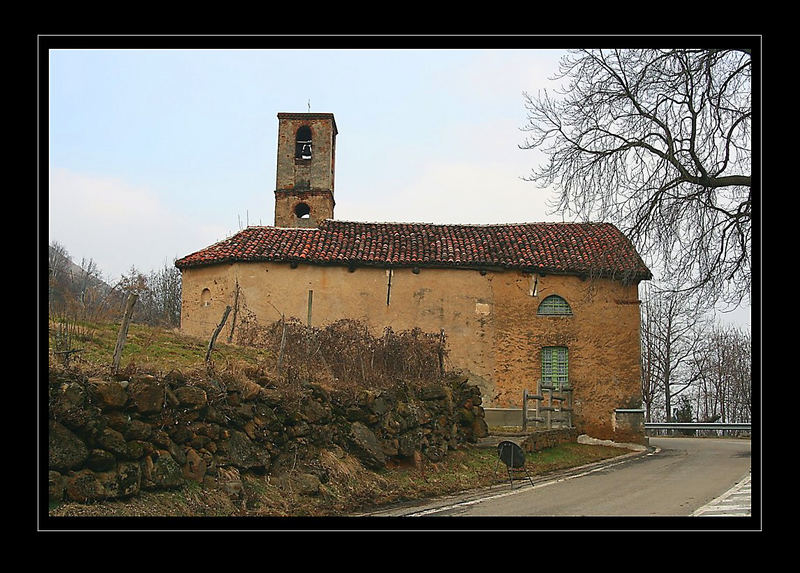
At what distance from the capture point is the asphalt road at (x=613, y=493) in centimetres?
1191

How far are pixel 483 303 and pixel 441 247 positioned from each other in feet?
8.31

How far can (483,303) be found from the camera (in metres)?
24.6

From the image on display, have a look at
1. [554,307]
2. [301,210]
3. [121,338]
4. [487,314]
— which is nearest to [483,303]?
[487,314]

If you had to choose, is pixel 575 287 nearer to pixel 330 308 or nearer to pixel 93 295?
pixel 330 308

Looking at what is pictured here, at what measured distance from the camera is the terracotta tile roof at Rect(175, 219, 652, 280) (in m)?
24.4

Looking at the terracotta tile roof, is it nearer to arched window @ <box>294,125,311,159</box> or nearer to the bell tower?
the bell tower

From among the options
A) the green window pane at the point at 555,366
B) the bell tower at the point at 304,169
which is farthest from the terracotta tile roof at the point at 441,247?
the green window pane at the point at 555,366

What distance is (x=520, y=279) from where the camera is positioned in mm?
24797

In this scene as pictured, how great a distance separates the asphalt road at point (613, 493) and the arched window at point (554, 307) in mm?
6053

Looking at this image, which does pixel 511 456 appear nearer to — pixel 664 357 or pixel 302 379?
pixel 302 379

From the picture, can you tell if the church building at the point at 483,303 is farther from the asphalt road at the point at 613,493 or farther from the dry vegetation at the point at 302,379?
the asphalt road at the point at 613,493
